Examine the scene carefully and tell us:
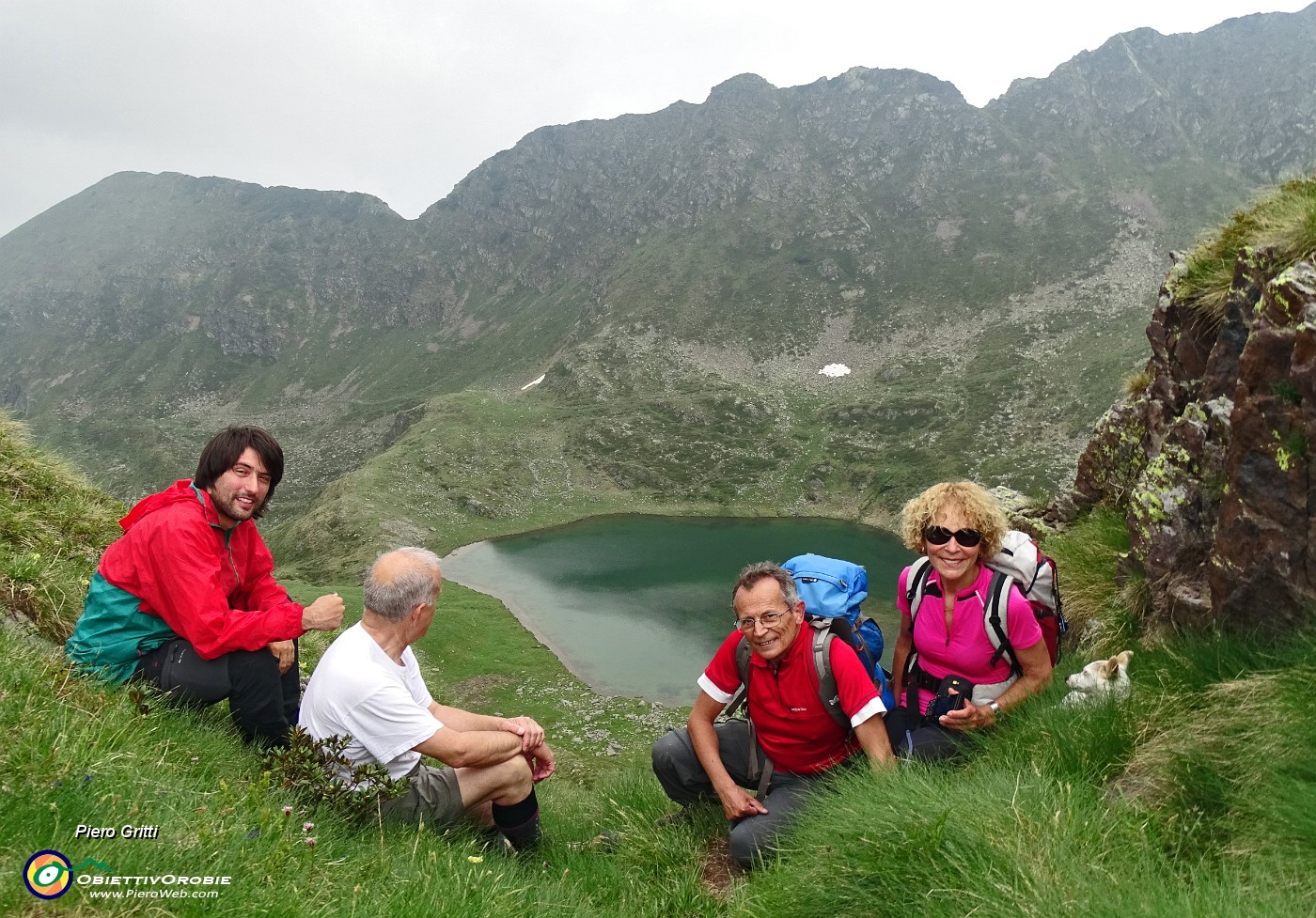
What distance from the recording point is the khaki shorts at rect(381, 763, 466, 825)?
5.34m

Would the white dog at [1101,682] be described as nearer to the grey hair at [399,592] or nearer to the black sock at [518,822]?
the black sock at [518,822]

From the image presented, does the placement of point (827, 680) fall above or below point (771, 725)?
above

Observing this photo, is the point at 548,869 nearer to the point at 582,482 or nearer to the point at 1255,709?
the point at 1255,709

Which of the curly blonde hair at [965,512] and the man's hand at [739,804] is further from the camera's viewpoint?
the curly blonde hair at [965,512]

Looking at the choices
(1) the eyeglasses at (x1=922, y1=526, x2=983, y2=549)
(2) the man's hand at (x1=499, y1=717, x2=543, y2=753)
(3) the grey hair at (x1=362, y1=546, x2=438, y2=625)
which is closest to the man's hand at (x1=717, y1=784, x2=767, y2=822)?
(2) the man's hand at (x1=499, y1=717, x2=543, y2=753)

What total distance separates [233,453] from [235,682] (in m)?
1.97

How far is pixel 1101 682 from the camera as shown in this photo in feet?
17.8

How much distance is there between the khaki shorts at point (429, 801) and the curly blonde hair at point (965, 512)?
4413mm

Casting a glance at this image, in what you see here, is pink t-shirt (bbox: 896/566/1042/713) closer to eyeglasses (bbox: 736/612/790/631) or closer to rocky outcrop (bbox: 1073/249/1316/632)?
eyeglasses (bbox: 736/612/790/631)

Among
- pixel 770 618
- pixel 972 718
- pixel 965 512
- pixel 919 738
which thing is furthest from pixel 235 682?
pixel 965 512

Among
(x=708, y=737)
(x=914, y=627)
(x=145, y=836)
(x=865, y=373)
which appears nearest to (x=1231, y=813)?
(x=914, y=627)

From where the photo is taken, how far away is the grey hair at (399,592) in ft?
18.0

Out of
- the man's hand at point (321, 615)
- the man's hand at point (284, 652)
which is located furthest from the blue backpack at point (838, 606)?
the man's hand at point (284, 652)

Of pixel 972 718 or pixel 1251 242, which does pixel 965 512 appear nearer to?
pixel 972 718
